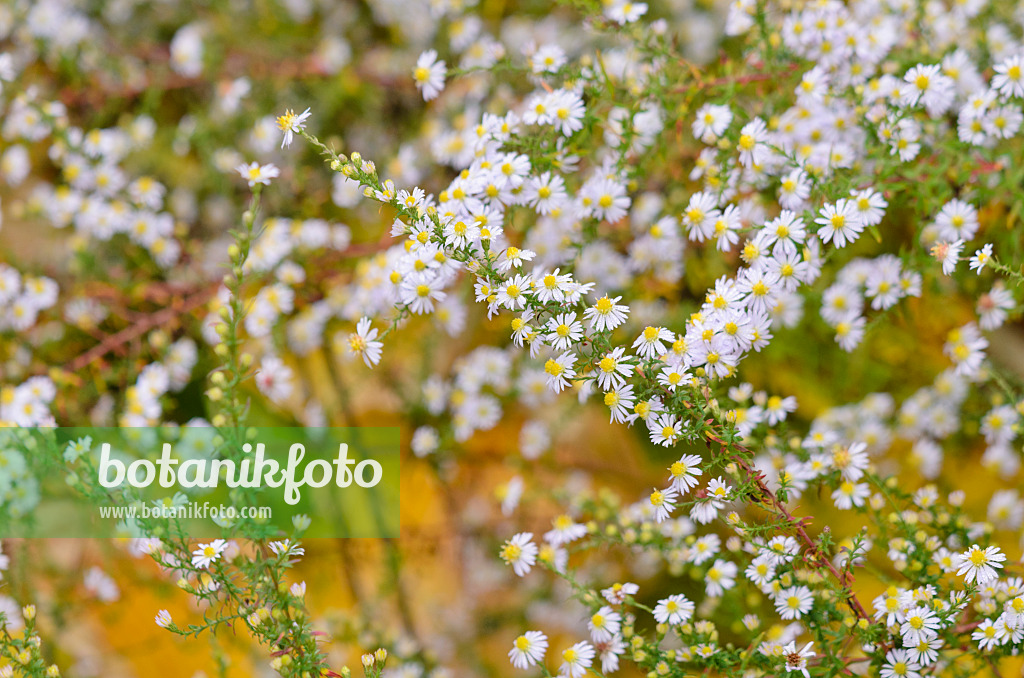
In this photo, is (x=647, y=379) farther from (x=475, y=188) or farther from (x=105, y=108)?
(x=105, y=108)

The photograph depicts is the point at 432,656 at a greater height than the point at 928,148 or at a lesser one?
lesser

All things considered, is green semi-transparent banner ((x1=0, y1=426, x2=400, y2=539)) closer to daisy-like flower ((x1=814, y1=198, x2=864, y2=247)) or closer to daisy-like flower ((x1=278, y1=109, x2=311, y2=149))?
daisy-like flower ((x1=278, y1=109, x2=311, y2=149))

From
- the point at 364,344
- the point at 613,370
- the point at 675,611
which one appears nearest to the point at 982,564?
the point at 675,611

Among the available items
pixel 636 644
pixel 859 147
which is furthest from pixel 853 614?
pixel 859 147

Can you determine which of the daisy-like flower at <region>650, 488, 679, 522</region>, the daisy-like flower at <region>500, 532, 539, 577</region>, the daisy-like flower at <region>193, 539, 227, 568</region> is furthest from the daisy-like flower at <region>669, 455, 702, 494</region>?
the daisy-like flower at <region>193, 539, 227, 568</region>

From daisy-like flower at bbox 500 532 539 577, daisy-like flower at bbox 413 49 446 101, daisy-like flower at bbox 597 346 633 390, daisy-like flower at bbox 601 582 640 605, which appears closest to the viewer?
daisy-like flower at bbox 597 346 633 390

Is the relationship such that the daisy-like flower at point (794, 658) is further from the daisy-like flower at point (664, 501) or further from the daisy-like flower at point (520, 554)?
the daisy-like flower at point (520, 554)
